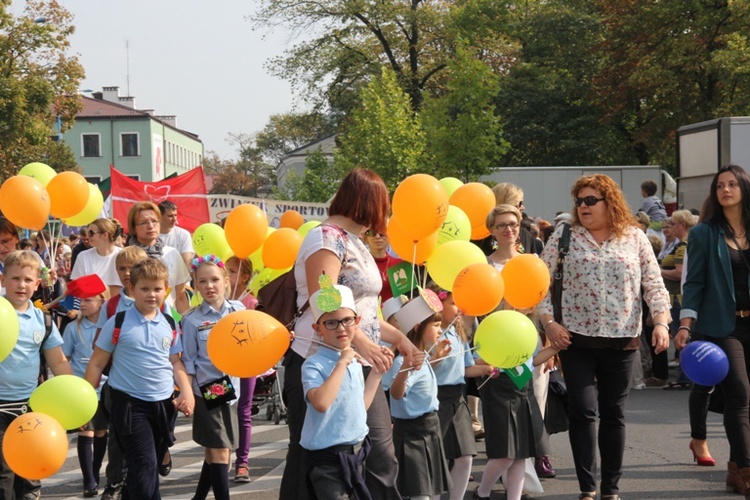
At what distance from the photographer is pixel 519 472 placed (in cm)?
661

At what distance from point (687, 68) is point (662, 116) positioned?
3.31 meters

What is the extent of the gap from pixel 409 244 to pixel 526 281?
71cm

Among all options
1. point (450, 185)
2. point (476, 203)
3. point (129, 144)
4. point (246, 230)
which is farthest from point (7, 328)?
point (129, 144)

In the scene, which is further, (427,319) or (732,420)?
(732,420)

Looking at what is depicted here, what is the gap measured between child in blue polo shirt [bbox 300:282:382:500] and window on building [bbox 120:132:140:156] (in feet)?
317

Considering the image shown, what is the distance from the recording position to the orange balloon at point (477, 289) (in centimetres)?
567

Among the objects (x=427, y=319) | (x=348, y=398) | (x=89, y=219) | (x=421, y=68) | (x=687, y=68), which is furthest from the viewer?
(x=421, y=68)

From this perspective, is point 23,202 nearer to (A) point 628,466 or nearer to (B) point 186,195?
(A) point 628,466

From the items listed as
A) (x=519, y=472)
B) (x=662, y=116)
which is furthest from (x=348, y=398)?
(x=662, y=116)

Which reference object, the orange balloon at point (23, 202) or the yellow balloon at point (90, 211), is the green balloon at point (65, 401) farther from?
the yellow balloon at point (90, 211)

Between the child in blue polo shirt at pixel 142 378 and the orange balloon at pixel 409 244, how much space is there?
1.43 m

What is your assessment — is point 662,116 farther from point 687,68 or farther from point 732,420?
point 732,420

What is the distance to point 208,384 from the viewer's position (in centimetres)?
674

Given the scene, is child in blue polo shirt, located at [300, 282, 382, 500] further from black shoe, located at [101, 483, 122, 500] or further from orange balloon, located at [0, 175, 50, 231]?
orange balloon, located at [0, 175, 50, 231]
